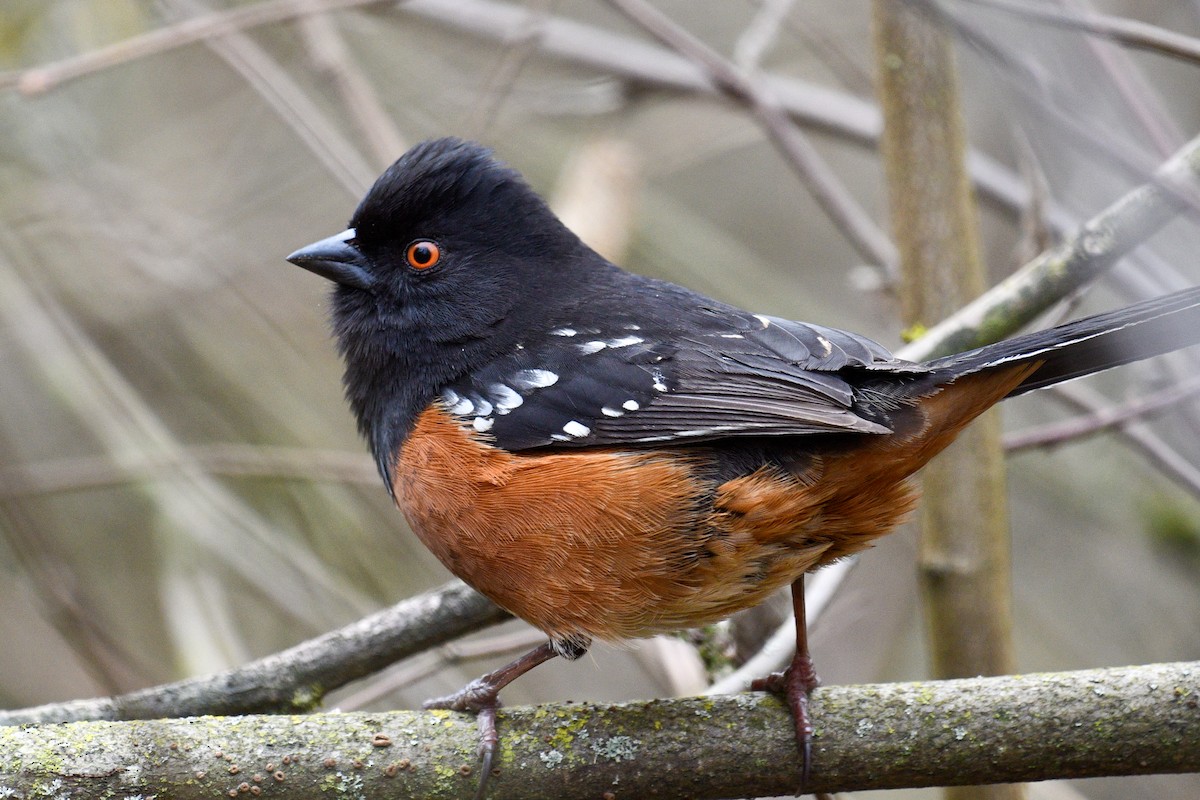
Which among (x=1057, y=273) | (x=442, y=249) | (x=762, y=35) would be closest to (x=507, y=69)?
(x=762, y=35)

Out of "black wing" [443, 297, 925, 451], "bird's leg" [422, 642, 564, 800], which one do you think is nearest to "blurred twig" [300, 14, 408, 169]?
"black wing" [443, 297, 925, 451]

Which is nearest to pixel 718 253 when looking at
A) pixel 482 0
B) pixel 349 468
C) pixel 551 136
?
pixel 551 136

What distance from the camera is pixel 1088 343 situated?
234 centimetres

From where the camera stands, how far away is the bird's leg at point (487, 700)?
2.14 meters

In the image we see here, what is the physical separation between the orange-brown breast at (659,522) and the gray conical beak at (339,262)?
73 cm

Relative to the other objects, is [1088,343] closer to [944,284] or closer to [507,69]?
[944,284]

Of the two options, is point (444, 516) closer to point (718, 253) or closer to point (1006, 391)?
point (1006, 391)

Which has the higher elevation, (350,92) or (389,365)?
(350,92)

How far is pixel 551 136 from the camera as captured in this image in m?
5.31

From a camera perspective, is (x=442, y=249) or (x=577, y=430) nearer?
(x=577, y=430)

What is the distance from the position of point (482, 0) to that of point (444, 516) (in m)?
2.86

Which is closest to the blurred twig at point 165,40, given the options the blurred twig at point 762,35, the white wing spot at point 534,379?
the blurred twig at point 762,35

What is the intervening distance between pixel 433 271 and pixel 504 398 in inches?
20.0

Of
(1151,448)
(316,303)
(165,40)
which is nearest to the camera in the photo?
(1151,448)
